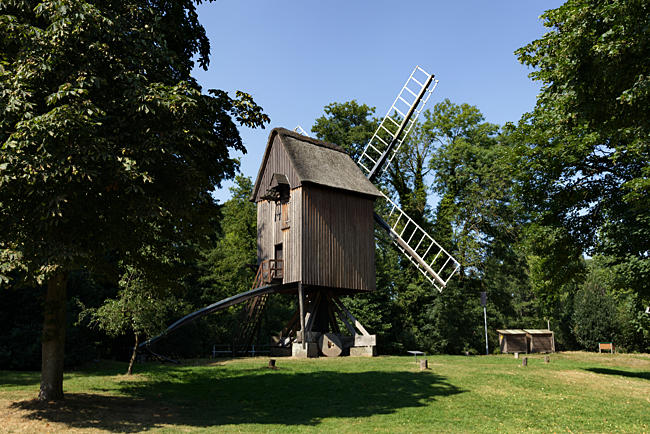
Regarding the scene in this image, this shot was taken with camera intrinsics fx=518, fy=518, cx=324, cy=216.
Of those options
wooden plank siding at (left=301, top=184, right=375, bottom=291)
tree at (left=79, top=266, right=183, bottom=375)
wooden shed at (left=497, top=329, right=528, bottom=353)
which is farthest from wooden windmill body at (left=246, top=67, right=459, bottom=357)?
wooden shed at (left=497, top=329, right=528, bottom=353)

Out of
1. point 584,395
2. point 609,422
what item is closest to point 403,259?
point 584,395

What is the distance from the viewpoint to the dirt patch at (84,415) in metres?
11.2

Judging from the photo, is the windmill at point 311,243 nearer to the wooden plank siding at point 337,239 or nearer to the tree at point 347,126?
the wooden plank siding at point 337,239

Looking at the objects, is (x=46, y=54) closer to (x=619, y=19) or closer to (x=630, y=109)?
(x=619, y=19)

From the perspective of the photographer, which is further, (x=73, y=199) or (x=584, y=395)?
(x=584, y=395)

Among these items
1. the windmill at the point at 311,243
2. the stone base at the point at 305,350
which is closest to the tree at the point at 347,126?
the windmill at the point at 311,243

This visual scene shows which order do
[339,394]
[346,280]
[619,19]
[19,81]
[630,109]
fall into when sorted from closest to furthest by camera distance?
1. [19,81]
2. [619,19]
3. [630,109]
4. [339,394]
5. [346,280]

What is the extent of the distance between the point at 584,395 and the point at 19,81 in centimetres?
1742

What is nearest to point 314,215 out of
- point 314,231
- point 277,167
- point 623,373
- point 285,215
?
point 314,231

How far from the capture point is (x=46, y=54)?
11.1 m

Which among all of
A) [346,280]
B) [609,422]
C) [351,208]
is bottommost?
[609,422]

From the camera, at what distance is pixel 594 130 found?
18.3 meters

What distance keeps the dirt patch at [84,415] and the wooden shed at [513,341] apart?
23901mm

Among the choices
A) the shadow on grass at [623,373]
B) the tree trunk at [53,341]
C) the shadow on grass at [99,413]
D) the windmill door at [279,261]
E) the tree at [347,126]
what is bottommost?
the shadow on grass at [623,373]
